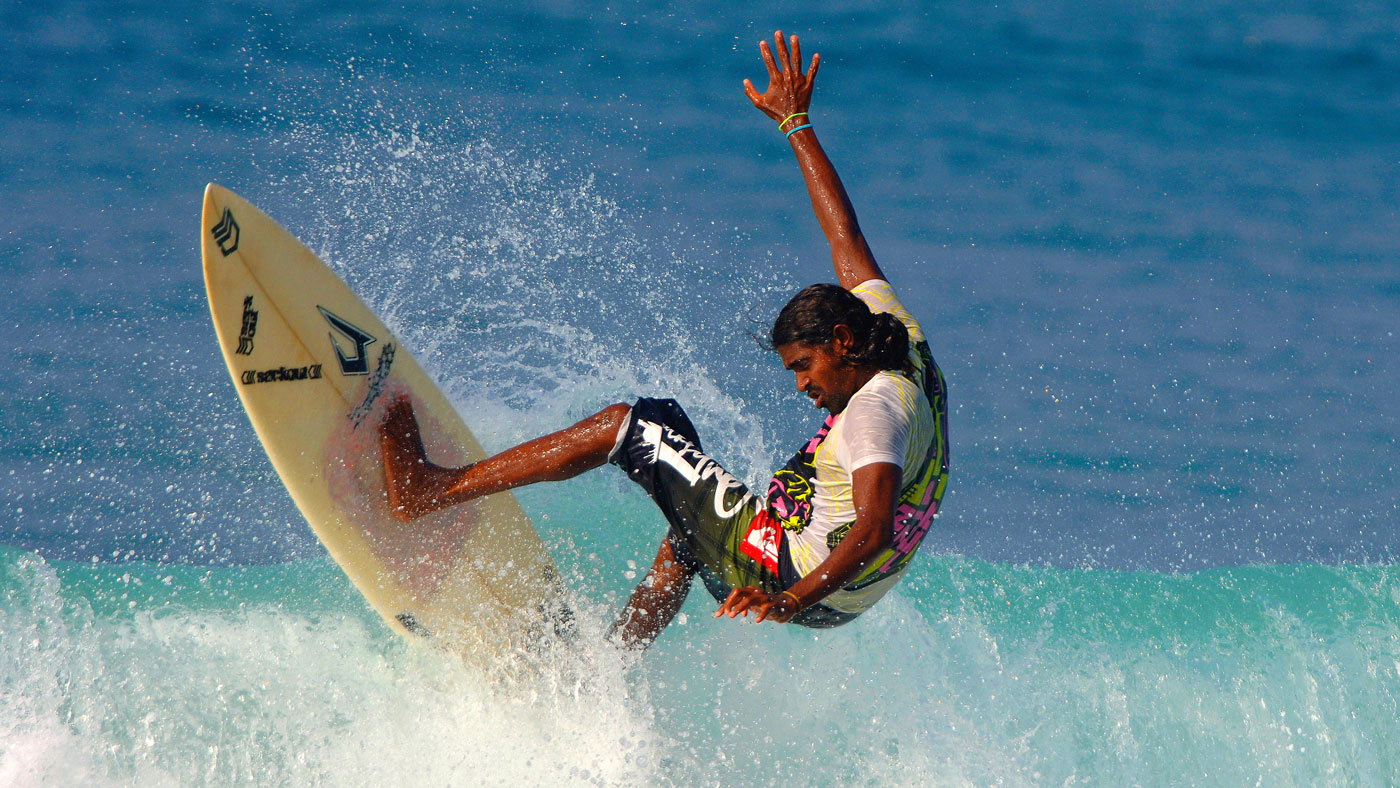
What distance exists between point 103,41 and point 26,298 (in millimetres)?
2972

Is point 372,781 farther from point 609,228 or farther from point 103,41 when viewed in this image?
point 103,41

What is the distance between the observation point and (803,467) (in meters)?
3.30

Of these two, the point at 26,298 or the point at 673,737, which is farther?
the point at 26,298

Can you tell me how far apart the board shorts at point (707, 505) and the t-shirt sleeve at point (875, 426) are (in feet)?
1.64

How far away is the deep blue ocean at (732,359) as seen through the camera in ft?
13.2

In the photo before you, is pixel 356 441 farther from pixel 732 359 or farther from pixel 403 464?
pixel 732 359

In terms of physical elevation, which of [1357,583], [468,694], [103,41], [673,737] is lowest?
[1357,583]

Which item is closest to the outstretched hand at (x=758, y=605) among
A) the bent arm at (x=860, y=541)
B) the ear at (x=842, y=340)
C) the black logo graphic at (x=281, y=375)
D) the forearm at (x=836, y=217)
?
the bent arm at (x=860, y=541)

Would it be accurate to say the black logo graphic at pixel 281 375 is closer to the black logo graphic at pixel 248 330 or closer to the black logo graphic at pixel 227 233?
the black logo graphic at pixel 248 330

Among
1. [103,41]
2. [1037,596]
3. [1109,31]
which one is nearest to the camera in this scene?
[1037,596]

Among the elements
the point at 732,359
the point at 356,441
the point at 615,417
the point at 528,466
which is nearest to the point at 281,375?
the point at 356,441

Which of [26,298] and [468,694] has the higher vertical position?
[26,298]

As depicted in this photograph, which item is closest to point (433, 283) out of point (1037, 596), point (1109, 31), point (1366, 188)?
point (1037, 596)

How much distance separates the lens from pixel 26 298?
6008mm
